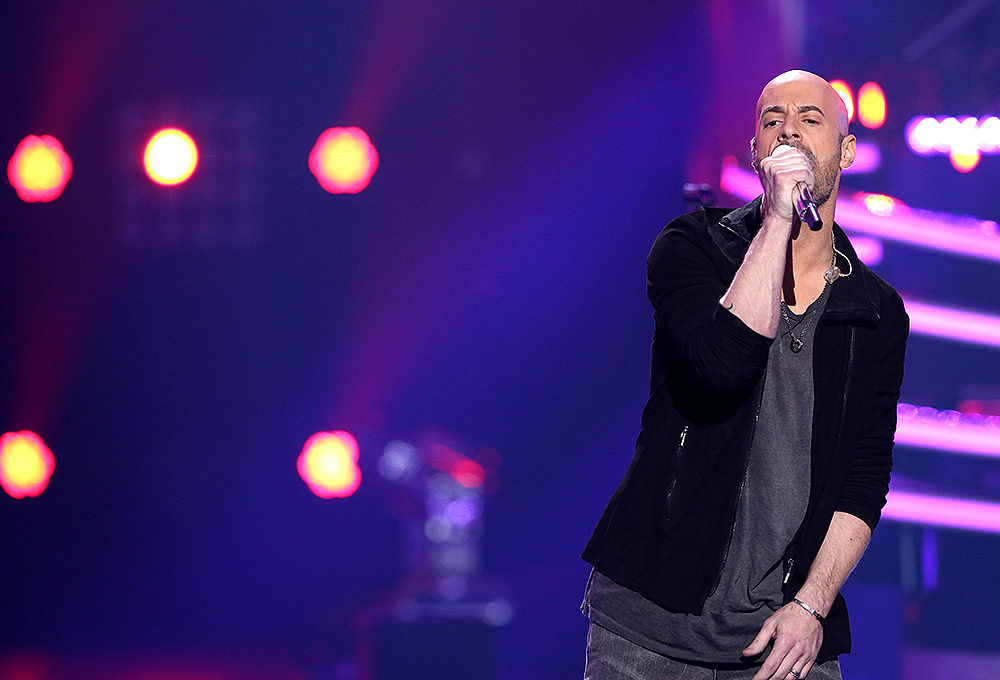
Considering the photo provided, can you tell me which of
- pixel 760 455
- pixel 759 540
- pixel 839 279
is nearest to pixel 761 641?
pixel 759 540

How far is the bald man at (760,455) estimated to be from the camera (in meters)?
1.98

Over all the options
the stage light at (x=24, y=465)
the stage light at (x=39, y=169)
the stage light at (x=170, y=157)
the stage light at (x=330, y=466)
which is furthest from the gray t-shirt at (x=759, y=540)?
the stage light at (x=39, y=169)

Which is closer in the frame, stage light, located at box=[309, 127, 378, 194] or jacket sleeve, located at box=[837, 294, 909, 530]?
jacket sleeve, located at box=[837, 294, 909, 530]

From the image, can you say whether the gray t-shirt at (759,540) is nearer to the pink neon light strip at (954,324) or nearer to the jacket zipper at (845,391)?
the jacket zipper at (845,391)

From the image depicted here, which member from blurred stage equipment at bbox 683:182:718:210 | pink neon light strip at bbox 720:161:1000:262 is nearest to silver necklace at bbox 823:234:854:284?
blurred stage equipment at bbox 683:182:718:210

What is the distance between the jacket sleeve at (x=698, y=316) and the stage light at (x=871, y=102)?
356 centimetres

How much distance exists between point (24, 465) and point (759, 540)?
590cm

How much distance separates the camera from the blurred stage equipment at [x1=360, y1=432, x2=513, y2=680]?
4.76m

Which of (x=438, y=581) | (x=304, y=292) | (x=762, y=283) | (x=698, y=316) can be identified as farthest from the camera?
(x=304, y=292)

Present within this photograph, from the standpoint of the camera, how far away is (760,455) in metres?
2.07

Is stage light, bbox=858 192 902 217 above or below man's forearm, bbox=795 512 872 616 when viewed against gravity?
above

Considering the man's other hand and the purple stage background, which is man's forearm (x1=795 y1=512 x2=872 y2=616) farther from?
the purple stage background

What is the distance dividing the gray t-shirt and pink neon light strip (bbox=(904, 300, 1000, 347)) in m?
3.42

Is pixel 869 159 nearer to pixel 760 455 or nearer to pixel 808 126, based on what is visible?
pixel 808 126
